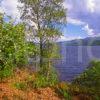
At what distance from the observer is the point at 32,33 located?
36.5 metres

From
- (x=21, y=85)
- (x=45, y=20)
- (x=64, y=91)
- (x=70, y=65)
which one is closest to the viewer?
(x=21, y=85)

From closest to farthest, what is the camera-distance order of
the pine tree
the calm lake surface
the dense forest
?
the dense forest < the pine tree < the calm lake surface

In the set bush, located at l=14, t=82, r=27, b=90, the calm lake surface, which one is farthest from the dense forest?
the calm lake surface

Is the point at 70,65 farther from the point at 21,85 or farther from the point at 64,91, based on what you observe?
the point at 21,85

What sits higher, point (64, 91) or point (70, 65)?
point (70, 65)

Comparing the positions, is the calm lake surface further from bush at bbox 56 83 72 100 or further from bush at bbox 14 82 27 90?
bush at bbox 14 82 27 90

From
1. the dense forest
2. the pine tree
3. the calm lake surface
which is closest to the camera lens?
the dense forest

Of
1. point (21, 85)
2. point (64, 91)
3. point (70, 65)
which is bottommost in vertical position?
point (64, 91)

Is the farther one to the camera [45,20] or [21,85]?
[45,20]

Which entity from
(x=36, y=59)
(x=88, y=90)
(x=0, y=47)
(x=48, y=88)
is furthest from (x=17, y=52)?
(x=36, y=59)

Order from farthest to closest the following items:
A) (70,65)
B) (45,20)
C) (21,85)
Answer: (70,65) < (45,20) < (21,85)


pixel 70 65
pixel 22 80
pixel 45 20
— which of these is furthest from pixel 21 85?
pixel 70 65

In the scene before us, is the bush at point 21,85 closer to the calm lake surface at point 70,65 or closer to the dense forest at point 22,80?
the dense forest at point 22,80

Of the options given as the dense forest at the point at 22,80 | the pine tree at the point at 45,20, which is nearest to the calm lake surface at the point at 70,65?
the pine tree at the point at 45,20
